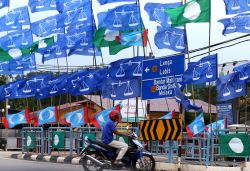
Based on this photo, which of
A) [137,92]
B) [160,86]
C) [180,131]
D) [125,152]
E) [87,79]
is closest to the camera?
[125,152]

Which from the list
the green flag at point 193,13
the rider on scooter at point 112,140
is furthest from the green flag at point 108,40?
the rider on scooter at point 112,140

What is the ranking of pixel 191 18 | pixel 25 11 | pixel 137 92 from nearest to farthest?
1. pixel 191 18
2. pixel 137 92
3. pixel 25 11

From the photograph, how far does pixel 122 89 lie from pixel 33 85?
277 inches

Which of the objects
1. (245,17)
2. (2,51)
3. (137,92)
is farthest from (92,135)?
(2,51)

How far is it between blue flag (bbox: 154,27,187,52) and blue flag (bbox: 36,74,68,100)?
690 centimetres

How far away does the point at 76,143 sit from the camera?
18984mm

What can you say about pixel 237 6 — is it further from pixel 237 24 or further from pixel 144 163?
pixel 144 163

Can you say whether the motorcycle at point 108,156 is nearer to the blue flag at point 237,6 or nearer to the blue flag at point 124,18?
the blue flag at point 237,6

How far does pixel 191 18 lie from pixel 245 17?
6.42ft

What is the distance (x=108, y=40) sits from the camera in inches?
838

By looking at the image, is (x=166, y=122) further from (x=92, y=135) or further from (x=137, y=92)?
(x=137, y=92)

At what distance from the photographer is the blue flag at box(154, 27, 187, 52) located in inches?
710

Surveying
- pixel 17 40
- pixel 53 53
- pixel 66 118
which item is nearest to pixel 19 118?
pixel 66 118

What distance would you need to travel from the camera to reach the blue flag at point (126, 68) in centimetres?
1967
